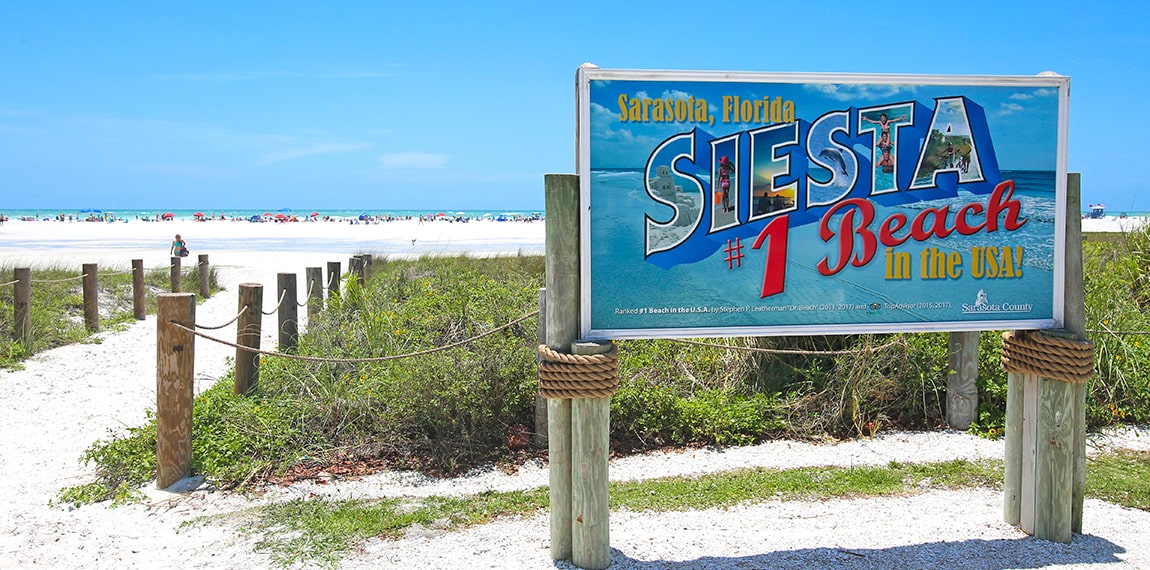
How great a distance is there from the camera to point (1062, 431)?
409 cm

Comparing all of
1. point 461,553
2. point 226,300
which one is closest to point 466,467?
point 461,553

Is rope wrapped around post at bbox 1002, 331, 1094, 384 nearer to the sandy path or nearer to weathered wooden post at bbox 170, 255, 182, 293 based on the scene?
the sandy path

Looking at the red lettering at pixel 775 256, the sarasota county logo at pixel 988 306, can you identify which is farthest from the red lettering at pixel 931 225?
the red lettering at pixel 775 256

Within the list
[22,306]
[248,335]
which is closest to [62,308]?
[22,306]

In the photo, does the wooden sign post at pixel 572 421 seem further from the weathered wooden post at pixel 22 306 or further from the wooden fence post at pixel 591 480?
the weathered wooden post at pixel 22 306

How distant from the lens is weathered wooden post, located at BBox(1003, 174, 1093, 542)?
13.4 feet

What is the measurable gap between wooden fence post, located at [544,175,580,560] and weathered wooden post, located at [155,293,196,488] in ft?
9.16

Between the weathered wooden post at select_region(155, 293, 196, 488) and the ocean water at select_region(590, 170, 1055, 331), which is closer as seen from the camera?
the ocean water at select_region(590, 170, 1055, 331)

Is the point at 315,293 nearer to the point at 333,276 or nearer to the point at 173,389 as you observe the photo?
the point at 333,276

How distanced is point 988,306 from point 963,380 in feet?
8.59

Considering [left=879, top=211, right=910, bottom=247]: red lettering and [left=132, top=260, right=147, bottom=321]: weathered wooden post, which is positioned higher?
[left=879, top=211, right=910, bottom=247]: red lettering

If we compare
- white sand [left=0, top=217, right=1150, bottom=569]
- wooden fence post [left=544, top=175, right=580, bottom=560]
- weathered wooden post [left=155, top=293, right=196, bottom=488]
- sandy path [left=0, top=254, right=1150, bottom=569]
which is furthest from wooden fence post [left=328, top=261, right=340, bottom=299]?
wooden fence post [left=544, top=175, right=580, bottom=560]

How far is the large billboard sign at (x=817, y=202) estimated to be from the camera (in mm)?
3680

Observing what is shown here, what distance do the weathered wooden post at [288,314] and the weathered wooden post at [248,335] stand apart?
1.17m
